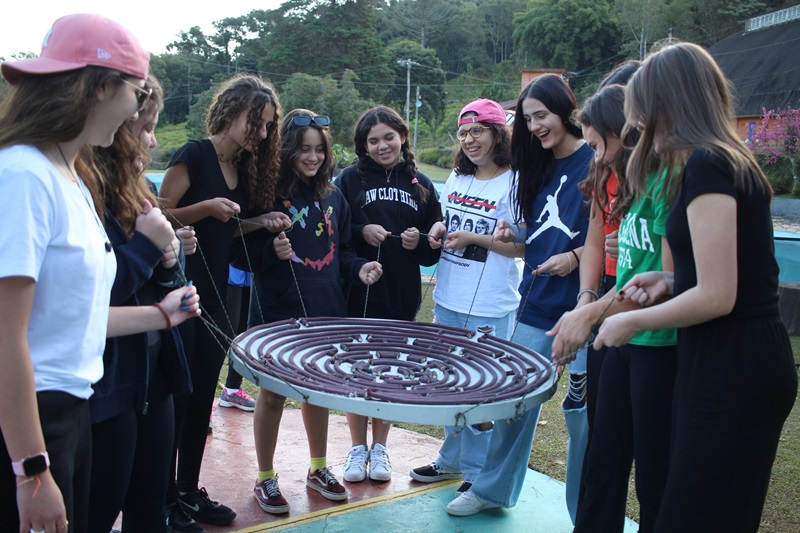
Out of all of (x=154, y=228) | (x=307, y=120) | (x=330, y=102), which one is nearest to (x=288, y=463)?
(x=307, y=120)

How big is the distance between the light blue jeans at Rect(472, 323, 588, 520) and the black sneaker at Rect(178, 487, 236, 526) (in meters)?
1.15

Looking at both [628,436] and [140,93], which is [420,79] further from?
[140,93]

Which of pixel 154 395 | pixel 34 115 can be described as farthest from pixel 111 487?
pixel 34 115

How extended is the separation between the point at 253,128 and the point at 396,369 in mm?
1229

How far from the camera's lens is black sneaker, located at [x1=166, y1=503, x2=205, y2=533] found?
3090 mm

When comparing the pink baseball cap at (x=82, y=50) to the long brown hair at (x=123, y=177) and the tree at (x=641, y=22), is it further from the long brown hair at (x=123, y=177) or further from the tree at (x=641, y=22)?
the tree at (x=641, y=22)

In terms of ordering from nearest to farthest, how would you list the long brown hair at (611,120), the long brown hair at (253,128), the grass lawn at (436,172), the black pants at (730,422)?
the black pants at (730,422), the long brown hair at (611,120), the long brown hair at (253,128), the grass lawn at (436,172)

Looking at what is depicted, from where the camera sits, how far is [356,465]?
372 centimetres

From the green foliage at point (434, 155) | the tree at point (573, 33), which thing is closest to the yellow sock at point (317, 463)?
the green foliage at point (434, 155)

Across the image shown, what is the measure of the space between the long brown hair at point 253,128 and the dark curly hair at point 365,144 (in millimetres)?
609

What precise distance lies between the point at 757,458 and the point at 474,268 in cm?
185

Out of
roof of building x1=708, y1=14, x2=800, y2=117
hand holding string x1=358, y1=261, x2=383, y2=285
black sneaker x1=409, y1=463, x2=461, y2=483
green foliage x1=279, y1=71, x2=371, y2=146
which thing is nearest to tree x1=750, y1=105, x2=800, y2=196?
roof of building x1=708, y1=14, x2=800, y2=117

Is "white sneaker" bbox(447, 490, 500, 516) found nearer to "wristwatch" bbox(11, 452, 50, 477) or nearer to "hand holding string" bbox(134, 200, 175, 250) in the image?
"hand holding string" bbox(134, 200, 175, 250)

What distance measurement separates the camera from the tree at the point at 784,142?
2511cm
